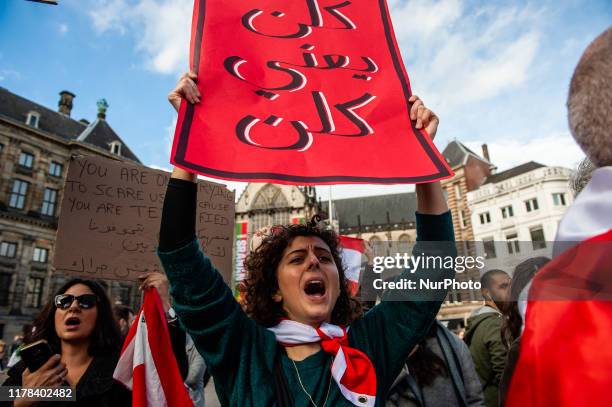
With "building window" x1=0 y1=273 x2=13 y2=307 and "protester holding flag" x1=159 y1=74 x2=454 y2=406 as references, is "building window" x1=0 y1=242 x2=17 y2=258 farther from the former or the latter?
"protester holding flag" x1=159 y1=74 x2=454 y2=406

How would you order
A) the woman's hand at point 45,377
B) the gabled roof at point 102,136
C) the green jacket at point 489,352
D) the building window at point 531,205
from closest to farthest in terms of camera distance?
the woman's hand at point 45,377, the green jacket at point 489,352, the building window at point 531,205, the gabled roof at point 102,136

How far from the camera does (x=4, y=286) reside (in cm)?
2925

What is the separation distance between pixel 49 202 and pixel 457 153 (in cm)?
4020

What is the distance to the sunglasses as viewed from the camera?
10.7 ft

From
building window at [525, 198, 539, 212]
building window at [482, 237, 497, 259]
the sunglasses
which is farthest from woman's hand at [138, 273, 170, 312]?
building window at [525, 198, 539, 212]

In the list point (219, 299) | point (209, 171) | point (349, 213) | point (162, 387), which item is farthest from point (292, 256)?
point (349, 213)

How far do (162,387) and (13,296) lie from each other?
34.2 m

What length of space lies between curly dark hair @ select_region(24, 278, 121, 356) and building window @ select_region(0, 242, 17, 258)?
1319 inches

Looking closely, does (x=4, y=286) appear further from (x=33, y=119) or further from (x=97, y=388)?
(x=97, y=388)

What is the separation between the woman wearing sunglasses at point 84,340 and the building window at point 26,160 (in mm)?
35633

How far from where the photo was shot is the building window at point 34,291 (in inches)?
1195

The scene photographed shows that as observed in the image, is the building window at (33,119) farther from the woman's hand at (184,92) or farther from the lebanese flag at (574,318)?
the lebanese flag at (574,318)

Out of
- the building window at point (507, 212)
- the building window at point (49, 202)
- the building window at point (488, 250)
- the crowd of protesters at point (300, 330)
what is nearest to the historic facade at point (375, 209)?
the building window at point (507, 212)

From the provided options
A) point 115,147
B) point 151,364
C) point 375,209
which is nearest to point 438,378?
point 151,364
